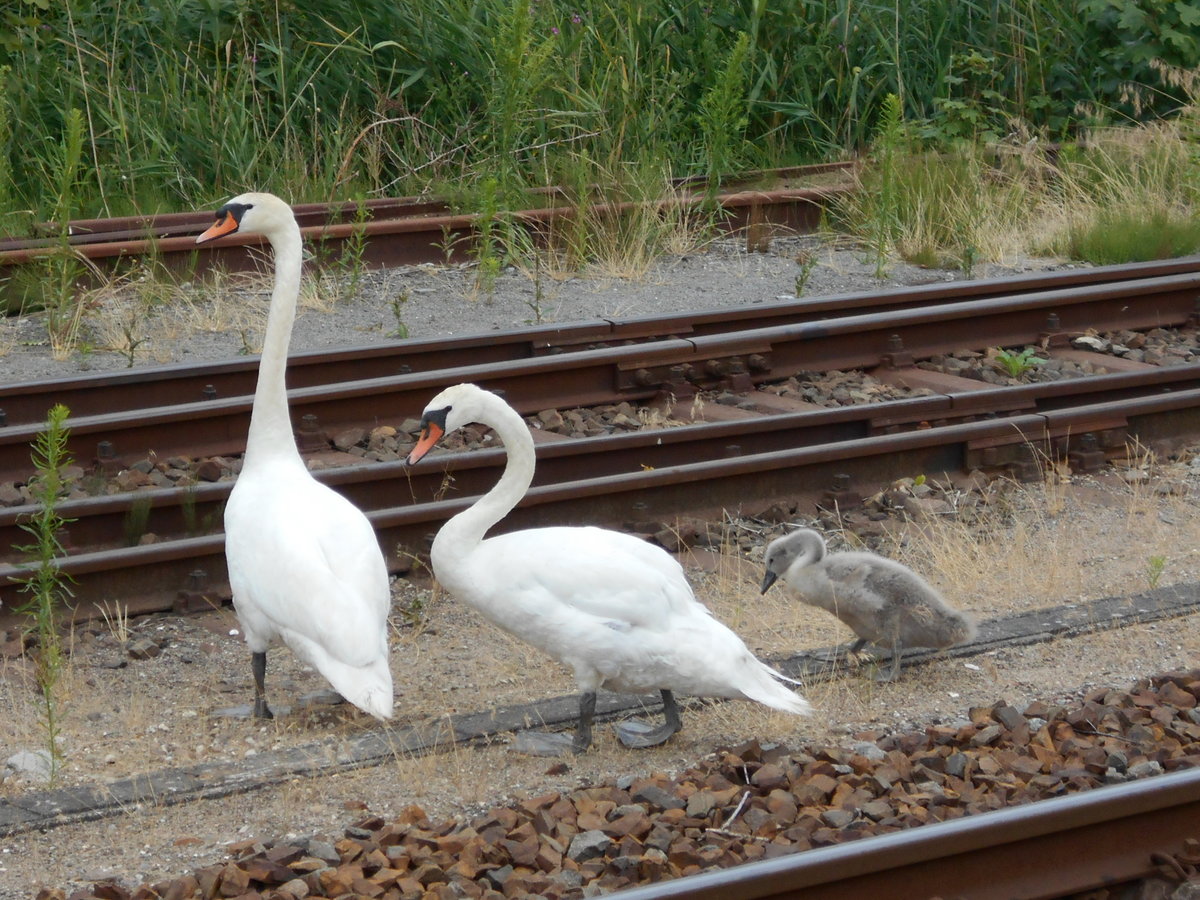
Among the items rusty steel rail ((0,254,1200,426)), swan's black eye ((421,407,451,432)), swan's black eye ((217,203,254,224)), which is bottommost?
rusty steel rail ((0,254,1200,426))

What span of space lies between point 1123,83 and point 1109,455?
6847 millimetres

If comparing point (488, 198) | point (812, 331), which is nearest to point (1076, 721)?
point (812, 331)

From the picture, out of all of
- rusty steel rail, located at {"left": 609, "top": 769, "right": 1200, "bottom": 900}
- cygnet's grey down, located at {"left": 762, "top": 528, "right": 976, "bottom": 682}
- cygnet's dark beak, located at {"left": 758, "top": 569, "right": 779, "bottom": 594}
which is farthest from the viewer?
cygnet's dark beak, located at {"left": 758, "top": 569, "right": 779, "bottom": 594}

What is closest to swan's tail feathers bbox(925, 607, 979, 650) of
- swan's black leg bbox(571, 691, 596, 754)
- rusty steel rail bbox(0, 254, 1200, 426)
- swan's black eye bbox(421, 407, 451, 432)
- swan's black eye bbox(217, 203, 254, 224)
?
swan's black leg bbox(571, 691, 596, 754)

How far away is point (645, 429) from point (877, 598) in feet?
7.74

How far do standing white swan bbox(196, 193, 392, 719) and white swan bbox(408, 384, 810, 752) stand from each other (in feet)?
0.92

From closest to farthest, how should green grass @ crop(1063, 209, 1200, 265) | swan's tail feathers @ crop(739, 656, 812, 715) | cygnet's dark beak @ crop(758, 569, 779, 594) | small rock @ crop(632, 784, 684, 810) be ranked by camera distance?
small rock @ crop(632, 784, 684, 810) < swan's tail feathers @ crop(739, 656, 812, 715) < cygnet's dark beak @ crop(758, 569, 779, 594) < green grass @ crop(1063, 209, 1200, 265)

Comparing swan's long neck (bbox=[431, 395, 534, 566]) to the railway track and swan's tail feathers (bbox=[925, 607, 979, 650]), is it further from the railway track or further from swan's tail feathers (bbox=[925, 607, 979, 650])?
the railway track

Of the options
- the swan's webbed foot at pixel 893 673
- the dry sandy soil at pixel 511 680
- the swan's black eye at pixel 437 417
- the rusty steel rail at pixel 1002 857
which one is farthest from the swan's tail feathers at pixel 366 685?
the swan's webbed foot at pixel 893 673

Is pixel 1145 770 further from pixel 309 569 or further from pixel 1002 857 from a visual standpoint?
pixel 309 569

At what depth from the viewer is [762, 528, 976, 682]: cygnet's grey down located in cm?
519

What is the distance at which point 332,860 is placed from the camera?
3895mm

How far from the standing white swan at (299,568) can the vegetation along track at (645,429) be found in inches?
29.4

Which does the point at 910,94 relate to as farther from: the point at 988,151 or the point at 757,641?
the point at 757,641
